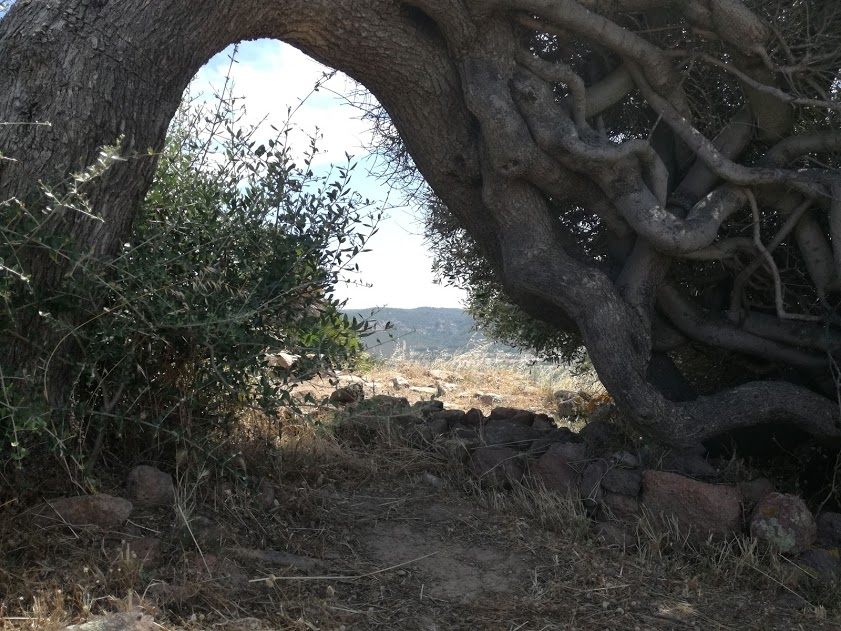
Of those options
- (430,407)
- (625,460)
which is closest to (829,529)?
(625,460)

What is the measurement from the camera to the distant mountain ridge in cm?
431

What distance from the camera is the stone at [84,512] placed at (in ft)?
11.7

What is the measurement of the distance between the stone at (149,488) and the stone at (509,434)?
6.96 feet

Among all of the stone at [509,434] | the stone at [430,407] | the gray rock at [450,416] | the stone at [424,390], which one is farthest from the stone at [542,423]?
the stone at [424,390]

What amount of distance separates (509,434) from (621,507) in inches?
39.8

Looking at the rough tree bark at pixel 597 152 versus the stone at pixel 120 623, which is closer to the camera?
the stone at pixel 120 623

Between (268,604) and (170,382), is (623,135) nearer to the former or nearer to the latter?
(170,382)

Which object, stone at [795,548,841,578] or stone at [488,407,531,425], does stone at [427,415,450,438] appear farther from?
stone at [795,548,841,578]

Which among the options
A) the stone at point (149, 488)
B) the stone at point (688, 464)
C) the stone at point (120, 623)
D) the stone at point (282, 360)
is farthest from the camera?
the stone at point (688, 464)

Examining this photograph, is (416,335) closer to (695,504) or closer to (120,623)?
(695,504)

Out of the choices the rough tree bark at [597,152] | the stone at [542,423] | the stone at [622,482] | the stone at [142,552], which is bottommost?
the stone at [142,552]

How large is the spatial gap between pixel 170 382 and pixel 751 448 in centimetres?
388

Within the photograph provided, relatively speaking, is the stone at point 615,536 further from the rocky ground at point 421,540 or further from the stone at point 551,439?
the stone at point 551,439

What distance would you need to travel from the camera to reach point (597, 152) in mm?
4914
